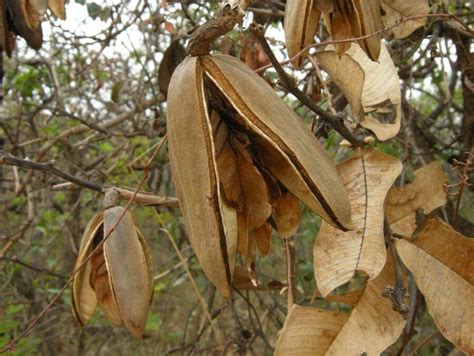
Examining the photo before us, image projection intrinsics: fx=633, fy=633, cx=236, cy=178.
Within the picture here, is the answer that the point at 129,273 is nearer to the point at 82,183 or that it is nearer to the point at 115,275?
the point at 115,275

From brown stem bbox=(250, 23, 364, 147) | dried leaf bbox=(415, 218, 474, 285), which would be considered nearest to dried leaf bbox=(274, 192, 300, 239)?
brown stem bbox=(250, 23, 364, 147)

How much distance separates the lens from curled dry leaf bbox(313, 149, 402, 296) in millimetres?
763

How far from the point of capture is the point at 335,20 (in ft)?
2.66

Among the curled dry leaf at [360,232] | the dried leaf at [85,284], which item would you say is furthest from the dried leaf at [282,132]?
the dried leaf at [85,284]

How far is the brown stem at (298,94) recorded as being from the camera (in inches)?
24.8

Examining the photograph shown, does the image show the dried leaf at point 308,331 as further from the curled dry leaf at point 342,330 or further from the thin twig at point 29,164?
the thin twig at point 29,164

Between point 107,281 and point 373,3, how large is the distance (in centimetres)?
54

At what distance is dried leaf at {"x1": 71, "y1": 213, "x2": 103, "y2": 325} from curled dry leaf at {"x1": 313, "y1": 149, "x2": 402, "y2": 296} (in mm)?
352

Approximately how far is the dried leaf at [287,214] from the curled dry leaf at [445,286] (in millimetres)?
239

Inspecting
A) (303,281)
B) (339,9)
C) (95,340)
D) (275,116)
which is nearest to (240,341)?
(303,281)

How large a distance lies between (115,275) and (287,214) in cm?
33

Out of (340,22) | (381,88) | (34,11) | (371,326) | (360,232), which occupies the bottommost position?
(371,326)

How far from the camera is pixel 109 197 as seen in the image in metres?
1.00

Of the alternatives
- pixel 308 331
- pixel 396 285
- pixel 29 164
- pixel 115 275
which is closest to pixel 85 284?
pixel 115 275
